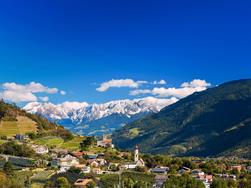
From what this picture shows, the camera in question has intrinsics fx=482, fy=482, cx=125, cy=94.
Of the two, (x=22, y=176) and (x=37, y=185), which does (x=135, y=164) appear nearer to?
(x=22, y=176)

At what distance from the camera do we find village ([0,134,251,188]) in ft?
352

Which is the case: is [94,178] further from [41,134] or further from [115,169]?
[41,134]

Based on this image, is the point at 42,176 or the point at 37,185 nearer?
the point at 37,185

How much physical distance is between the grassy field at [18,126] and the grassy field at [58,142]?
34.2ft

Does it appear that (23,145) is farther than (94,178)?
→ Yes

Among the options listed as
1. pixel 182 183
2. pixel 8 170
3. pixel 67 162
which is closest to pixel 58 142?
pixel 67 162

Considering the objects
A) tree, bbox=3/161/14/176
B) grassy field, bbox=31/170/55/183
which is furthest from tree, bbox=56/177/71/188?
tree, bbox=3/161/14/176

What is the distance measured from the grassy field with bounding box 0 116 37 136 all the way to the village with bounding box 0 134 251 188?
794cm

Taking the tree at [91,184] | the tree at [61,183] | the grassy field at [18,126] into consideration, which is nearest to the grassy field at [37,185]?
the tree at [61,183]

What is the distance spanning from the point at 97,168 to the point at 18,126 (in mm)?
59830

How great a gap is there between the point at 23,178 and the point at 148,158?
55.2 metres

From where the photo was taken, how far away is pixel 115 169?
128875mm

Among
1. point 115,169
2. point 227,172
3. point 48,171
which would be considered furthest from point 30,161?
point 227,172

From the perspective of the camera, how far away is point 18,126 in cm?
17700
